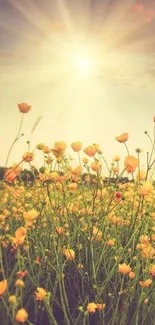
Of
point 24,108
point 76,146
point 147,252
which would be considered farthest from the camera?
point 76,146

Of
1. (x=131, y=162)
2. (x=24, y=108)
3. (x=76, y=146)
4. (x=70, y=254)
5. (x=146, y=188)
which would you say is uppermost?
(x=24, y=108)

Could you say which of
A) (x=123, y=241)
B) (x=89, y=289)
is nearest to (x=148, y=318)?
(x=89, y=289)

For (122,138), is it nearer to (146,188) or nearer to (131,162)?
(131,162)

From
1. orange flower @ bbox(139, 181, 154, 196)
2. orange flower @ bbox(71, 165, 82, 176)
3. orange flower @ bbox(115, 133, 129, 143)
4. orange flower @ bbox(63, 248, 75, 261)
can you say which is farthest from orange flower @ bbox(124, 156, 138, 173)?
orange flower @ bbox(63, 248, 75, 261)

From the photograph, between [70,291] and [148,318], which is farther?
[70,291]

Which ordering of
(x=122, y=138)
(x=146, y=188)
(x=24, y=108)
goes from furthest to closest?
(x=122, y=138), (x=24, y=108), (x=146, y=188)

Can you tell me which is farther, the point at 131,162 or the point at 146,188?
the point at 131,162

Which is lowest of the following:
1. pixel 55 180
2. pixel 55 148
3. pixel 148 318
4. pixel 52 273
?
pixel 148 318

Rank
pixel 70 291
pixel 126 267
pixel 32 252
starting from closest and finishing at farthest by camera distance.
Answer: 1. pixel 126 267
2. pixel 70 291
3. pixel 32 252

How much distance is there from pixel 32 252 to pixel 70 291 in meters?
0.62

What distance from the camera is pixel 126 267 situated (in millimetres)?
2246

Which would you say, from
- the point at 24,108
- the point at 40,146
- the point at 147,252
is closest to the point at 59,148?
the point at 24,108

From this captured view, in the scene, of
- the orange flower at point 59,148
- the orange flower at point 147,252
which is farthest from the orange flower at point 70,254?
the orange flower at point 59,148

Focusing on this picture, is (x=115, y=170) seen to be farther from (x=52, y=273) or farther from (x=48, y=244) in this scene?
(x=52, y=273)
